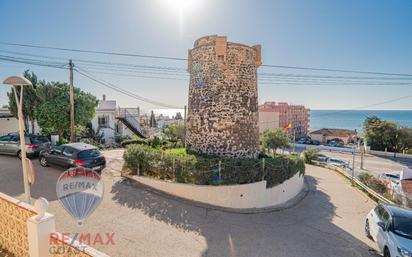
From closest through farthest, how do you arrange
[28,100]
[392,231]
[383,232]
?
1. [392,231]
2. [383,232]
3. [28,100]

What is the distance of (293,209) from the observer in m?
10.6

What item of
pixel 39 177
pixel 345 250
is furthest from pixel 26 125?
pixel 345 250

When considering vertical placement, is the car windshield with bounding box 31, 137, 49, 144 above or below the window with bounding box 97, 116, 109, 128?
below

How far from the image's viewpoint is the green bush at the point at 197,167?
9266mm

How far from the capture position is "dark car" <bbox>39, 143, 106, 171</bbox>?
9656 millimetres

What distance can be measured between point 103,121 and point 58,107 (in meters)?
10.3

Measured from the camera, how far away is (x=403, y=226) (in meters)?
6.16

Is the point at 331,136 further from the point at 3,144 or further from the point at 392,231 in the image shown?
the point at 3,144

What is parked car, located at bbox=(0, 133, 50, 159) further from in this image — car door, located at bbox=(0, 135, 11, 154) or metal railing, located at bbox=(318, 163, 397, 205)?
metal railing, located at bbox=(318, 163, 397, 205)

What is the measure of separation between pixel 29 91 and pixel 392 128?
49.5 metres

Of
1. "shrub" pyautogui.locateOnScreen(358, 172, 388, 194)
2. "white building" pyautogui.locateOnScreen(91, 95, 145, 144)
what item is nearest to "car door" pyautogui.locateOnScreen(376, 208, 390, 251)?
"shrub" pyautogui.locateOnScreen(358, 172, 388, 194)

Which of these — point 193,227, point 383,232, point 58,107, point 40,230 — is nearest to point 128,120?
point 58,107

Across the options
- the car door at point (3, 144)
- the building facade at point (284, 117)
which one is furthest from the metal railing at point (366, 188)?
the building facade at point (284, 117)

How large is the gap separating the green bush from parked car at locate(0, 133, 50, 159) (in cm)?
559
